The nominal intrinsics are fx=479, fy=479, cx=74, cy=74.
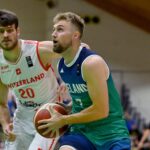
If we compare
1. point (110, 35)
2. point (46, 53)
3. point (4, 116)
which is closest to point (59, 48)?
point (46, 53)

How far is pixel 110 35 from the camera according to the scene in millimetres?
15664

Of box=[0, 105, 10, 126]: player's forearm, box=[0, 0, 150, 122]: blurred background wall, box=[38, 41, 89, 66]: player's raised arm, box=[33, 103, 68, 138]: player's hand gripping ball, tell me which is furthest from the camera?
box=[0, 0, 150, 122]: blurred background wall

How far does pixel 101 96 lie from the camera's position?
3.58m

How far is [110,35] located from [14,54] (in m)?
11.2

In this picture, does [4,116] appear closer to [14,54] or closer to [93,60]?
[14,54]

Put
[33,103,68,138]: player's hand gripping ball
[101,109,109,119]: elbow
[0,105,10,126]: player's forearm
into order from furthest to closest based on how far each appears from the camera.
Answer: [0,105,10,126]: player's forearm → [33,103,68,138]: player's hand gripping ball → [101,109,109,119]: elbow

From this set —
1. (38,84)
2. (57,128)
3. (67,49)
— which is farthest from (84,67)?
(38,84)

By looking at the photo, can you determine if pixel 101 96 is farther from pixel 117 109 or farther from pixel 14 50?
pixel 14 50

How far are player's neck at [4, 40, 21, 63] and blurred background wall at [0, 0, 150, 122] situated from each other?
1087 cm

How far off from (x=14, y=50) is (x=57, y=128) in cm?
112

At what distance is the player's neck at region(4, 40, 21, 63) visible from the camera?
15.1 feet

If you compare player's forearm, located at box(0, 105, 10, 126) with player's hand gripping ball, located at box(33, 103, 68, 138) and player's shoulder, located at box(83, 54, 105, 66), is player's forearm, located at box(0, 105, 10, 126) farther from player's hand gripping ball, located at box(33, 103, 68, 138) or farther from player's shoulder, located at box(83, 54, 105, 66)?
player's shoulder, located at box(83, 54, 105, 66)

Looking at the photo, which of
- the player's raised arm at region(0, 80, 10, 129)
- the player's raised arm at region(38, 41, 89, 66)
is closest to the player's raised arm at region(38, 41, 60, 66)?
the player's raised arm at region(38, 41, 89, 66)

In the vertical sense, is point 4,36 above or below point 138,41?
above
